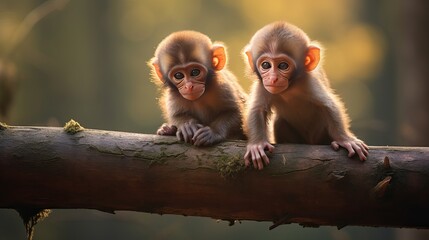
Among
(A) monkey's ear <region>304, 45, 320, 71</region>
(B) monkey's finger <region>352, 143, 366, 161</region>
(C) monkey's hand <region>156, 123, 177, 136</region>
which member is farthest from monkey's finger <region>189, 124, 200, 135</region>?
(B) monkey's finger <region>352, 143, 366, 161</region>

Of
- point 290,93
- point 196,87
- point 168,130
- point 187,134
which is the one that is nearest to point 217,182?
point 187,134

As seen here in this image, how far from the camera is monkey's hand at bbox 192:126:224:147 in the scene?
3.71 metres

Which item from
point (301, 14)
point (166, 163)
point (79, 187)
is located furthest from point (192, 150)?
point (301, 14)

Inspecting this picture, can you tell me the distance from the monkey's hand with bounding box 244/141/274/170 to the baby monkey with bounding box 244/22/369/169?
0.03 meters

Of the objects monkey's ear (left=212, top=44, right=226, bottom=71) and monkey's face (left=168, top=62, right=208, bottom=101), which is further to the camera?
monkey's ear (left=212, top=44, right=226, bottom=71)

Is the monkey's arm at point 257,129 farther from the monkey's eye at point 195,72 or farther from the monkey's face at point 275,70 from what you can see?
the monkey's eye at point 195,72

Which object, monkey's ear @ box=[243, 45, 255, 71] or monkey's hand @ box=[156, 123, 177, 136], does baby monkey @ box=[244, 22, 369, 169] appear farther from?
monkey's hand @ box=[156, 123, 177, 136]

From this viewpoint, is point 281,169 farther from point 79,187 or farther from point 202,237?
point 202,237

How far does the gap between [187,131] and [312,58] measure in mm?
1047

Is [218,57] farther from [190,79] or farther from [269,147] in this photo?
[269,147]

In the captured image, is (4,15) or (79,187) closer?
(79,187)

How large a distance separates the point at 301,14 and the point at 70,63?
4.79 meters

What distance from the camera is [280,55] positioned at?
3986mm

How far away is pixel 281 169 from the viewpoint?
3496mm
